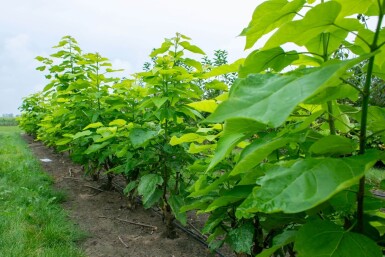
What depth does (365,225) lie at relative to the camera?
2.98 feet

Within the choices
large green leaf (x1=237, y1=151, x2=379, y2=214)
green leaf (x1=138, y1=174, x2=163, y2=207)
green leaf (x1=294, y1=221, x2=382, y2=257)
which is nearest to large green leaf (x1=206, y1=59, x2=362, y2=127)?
large green leaf (x1=237, y1=151, x2=379, y2=214)

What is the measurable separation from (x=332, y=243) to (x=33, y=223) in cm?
336

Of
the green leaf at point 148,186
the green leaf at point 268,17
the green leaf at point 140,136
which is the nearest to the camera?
the green leaf at point 268,17

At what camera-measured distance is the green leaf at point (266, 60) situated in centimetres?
96

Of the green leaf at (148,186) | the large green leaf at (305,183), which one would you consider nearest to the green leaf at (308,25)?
the large green leaf at (305,183)

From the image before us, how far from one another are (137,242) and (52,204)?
1639 millimetres

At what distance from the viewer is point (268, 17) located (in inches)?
33.7

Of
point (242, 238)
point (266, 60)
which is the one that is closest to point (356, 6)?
point (266, 60)

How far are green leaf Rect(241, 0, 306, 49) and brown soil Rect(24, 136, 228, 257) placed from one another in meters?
2.35

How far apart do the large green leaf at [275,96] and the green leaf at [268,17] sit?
284mm

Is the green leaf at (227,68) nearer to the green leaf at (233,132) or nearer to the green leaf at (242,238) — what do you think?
the green leaf at (233,132)

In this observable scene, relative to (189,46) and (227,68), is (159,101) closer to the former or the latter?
(189,46)

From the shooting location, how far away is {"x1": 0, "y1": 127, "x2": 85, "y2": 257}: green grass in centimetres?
276

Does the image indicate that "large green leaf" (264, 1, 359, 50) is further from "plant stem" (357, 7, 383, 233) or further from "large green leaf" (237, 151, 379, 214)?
"large green leaf" (237, 151, 379, 214)
